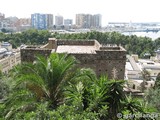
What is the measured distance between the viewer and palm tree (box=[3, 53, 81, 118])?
7387 mm

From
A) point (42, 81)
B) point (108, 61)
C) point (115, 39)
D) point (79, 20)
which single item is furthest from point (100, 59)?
point (79, 20)

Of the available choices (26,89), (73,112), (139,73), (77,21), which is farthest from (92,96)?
(77,21)

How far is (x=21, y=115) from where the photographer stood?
251 inches

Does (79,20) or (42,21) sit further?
(79,20)

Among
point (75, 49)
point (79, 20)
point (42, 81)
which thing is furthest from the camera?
point (79, 20)

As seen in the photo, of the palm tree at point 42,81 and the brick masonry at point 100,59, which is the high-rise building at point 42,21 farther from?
the palm tree at point 42,81

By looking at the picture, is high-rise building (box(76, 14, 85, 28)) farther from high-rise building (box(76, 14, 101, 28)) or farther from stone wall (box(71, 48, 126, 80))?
stone wall (box(71, 48, 126, 80))

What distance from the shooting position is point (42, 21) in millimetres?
161375

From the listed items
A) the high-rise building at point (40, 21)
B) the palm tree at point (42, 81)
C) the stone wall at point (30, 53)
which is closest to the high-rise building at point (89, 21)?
the high-rise building at point (40, 21)

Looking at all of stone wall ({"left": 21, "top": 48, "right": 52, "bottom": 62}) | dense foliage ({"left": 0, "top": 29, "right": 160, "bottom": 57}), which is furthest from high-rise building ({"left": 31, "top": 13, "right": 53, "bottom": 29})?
stone wall ({"left": 21, "top": 48, "right": 52, "bottom": 62})

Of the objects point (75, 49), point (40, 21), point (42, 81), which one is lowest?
point (40, 21)

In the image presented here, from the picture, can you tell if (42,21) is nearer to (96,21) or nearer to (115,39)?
(96,21)

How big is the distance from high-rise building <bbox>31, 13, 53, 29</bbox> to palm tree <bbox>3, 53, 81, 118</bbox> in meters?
154

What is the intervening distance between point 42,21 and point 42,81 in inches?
6178
